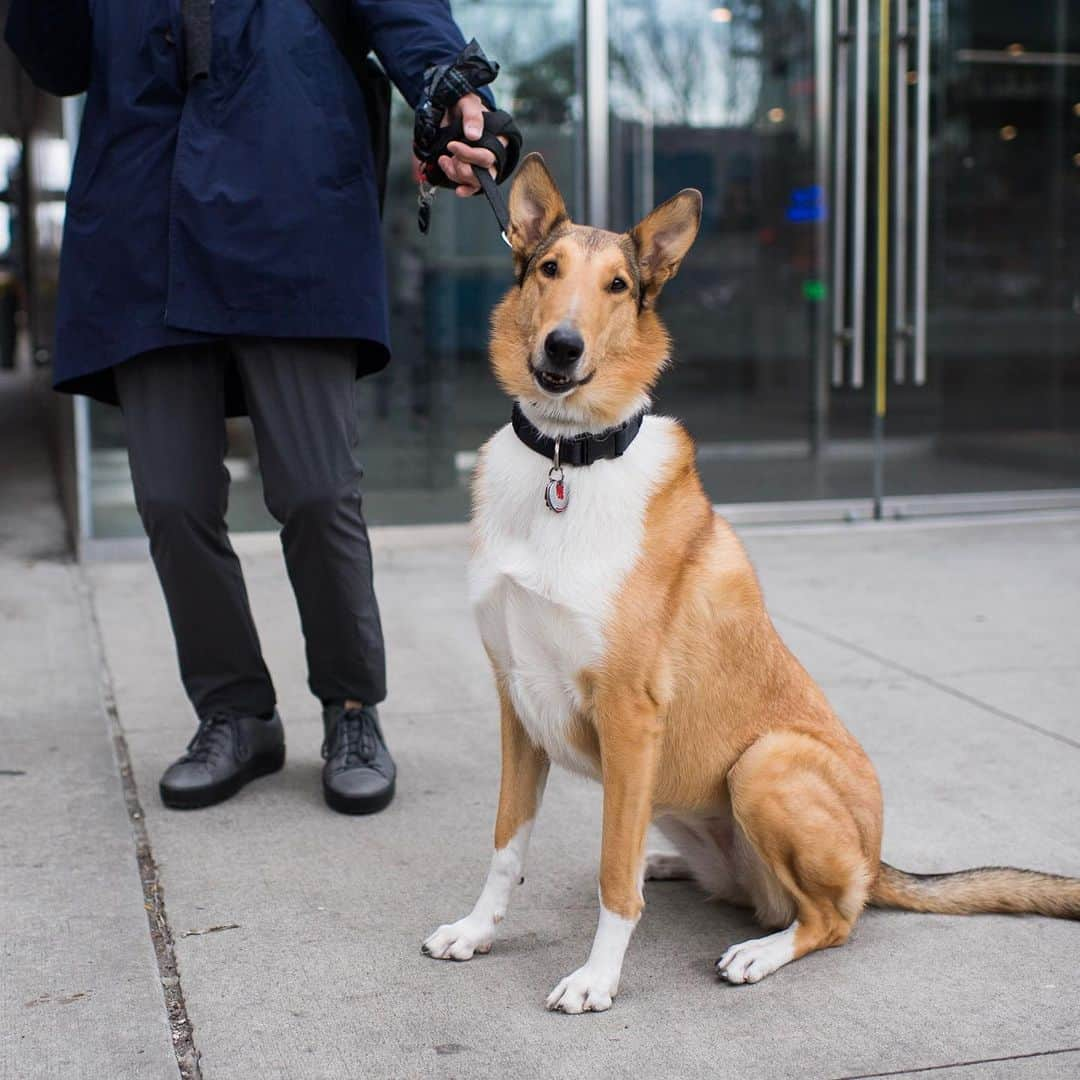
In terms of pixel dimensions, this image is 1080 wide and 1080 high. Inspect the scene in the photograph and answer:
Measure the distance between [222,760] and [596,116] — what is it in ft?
15.8

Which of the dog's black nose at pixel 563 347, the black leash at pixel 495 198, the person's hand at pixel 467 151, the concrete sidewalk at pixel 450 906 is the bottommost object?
the concrete sidewalk at pixel 450 906

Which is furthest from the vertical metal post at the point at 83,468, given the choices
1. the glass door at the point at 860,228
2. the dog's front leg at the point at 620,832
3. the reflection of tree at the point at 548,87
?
the dog's front leg at the point at 620,832

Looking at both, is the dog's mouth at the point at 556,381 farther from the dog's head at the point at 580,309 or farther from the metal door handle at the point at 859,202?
the metal door handle at the point at 859,202

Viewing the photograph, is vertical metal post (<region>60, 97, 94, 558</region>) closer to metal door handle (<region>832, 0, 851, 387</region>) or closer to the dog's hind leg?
metal door handle (<region>832, 0, 851, 387</region>)

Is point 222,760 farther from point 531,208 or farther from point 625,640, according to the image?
point 531,208

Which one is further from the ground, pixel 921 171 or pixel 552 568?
pixel 921 171

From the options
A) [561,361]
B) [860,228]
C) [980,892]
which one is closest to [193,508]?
[561,361]

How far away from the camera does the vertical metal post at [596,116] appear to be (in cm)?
→ 730

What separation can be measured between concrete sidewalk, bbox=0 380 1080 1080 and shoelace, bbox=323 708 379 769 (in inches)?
5.6

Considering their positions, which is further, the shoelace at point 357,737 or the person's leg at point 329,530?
the shoelace at point 357,737

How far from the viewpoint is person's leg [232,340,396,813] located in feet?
11.1

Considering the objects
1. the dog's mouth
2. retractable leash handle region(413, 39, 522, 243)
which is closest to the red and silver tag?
the dog's mouth

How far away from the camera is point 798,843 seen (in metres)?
2.56

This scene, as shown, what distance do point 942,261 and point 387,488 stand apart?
3407 mm
